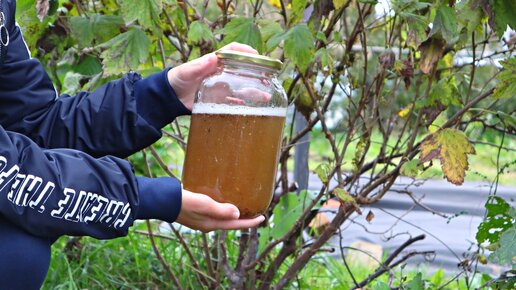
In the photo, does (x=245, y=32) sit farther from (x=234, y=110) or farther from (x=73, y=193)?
(x=73, y=193)

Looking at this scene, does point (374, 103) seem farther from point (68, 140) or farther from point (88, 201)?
point (88, 201)

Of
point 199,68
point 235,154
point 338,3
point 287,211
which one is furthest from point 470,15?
point 287,211

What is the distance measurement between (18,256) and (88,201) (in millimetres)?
163

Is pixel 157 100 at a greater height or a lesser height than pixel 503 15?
lesser

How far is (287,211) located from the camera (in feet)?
10.3

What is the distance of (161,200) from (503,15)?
3.25 feet

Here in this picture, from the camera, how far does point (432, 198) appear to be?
727cm

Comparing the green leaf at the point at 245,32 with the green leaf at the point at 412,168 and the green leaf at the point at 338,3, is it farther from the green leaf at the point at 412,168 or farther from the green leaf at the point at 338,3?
the green leaf at the point at 412,168

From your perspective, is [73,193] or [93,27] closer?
[73,193]

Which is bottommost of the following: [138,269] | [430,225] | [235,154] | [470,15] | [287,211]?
[430,225]

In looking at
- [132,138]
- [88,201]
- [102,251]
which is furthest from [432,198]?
[88,201]

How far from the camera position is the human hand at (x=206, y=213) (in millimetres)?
1686

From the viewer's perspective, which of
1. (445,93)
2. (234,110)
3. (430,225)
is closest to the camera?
(234,110)

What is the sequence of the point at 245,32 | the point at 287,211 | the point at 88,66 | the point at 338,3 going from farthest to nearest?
→ the point at 287,211, the point at 88,66, the point at 245,32, the point at 338,3
